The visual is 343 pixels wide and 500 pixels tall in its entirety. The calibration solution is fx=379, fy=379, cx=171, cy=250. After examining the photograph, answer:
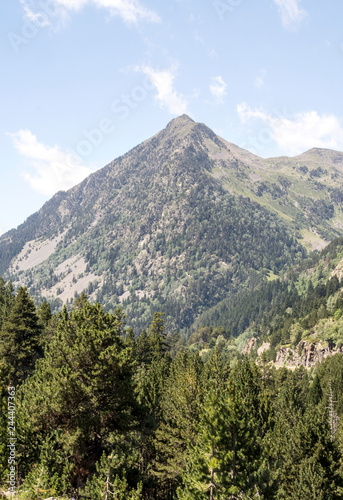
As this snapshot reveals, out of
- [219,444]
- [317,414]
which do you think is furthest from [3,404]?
[317,414]

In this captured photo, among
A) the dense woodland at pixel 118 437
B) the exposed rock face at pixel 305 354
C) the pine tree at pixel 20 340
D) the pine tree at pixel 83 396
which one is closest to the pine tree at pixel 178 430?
the dense woodland at pixel 118 437

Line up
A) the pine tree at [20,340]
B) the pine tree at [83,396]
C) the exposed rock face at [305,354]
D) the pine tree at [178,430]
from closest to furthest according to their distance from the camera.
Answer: the pine tree at [83,396], the pine tree at [178,430], the pine tree at [20,340], the exposed rock face at [305,354]

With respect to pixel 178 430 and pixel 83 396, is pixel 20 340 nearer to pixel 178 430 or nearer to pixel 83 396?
pixel 178 430

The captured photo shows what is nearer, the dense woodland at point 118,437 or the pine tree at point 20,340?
the dense woodland at point 118,437

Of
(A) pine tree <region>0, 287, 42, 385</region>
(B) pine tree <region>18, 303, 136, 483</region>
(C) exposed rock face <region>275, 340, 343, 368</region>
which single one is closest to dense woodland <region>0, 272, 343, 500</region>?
(B) pine tree <region>18, 303, 136, 483</region>

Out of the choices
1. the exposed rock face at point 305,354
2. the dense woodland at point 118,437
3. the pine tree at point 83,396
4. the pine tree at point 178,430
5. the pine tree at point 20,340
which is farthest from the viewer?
the exposed rock face at point 305,354

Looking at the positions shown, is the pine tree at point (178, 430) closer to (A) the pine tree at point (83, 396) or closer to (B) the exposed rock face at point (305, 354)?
(A) the pine tree at point (83, 396)

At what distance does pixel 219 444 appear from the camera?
23.9m

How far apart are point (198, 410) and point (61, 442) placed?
13.5 meters

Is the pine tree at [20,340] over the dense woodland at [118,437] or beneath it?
over

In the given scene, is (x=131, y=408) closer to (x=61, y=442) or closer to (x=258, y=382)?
(x=61, y=442)

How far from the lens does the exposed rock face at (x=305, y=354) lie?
117 m

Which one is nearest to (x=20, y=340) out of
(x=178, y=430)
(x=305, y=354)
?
(x=178, y=430)

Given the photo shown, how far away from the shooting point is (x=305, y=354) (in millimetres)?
126250
